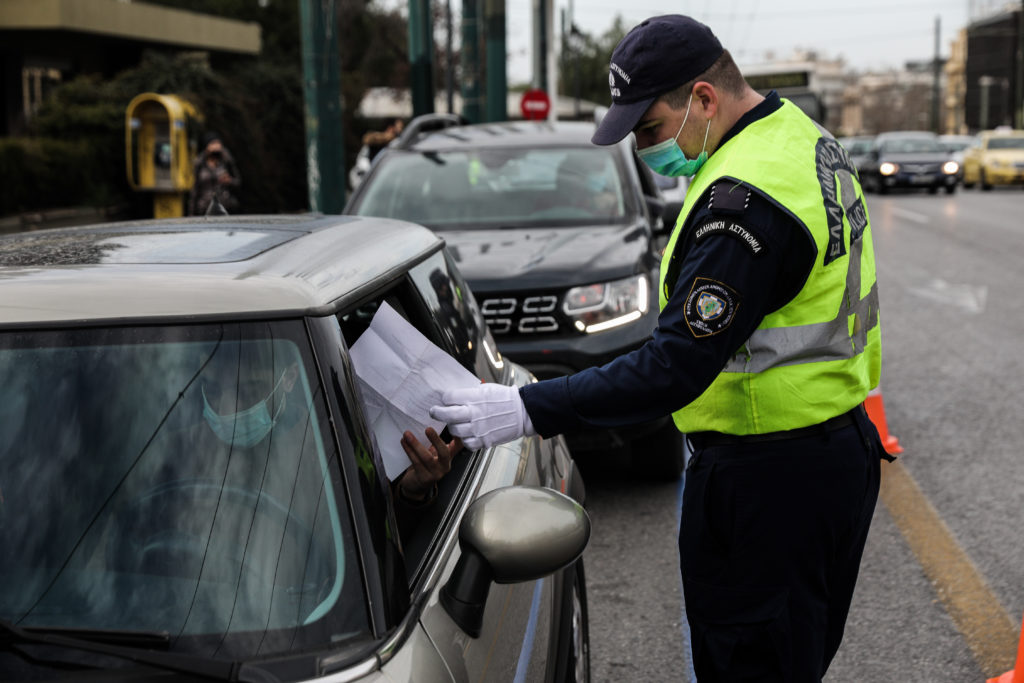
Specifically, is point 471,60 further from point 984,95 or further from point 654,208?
point 984,95

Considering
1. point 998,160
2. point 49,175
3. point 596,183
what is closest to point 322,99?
point 596,183

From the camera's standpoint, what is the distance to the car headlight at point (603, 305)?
5629mm

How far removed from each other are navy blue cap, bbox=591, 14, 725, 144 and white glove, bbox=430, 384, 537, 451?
583 mm

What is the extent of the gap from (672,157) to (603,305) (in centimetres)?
305

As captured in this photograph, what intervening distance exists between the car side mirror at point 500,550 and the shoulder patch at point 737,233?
610 mm

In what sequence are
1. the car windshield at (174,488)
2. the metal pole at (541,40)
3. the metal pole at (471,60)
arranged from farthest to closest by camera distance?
the metal pole at (541,40) < the metal pole at (471,60) < the car windshield at (174,488)

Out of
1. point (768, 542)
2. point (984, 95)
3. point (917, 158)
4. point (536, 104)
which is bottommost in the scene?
point (917, 158)

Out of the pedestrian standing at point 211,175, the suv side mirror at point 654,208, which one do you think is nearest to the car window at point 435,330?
the suv side mirror at point 654,208

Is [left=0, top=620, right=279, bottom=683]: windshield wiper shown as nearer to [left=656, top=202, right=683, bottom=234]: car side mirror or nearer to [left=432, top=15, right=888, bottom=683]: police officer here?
[left=432, top=15, right=888, bottom=683]: police officer

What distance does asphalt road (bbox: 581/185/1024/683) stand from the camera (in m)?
4.03

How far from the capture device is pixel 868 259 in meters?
2.59

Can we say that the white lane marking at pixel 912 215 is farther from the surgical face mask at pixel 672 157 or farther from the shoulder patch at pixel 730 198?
the shoulder patch at pixel 730 198

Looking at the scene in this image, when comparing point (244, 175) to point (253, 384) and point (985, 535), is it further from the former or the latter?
point (253, 384)

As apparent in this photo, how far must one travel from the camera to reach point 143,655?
5.62ft
